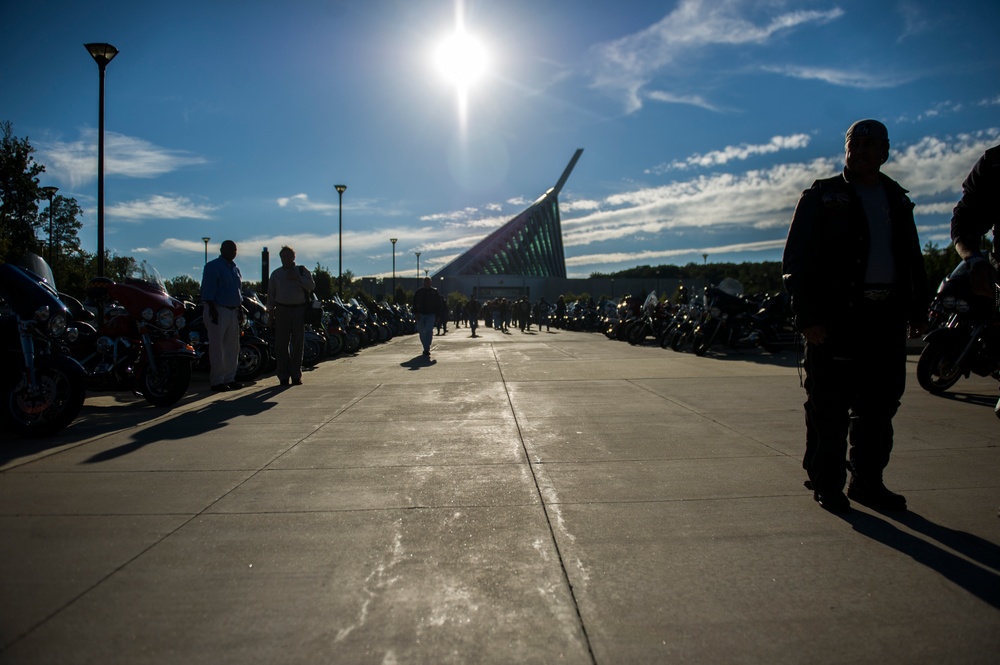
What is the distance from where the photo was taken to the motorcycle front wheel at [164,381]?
6.86 m

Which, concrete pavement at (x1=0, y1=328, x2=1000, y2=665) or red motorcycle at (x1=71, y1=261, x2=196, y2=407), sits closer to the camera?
concrete pavement at (x1=0, y1=328, x2=1000, y2=665)

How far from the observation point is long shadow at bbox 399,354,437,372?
38.0 ft

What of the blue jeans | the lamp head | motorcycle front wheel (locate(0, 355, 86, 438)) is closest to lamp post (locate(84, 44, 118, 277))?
the lamp head

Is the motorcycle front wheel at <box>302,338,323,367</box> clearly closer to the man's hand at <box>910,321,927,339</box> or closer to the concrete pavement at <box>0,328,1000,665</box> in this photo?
the concrete pavement at <box>0,328,1000,665</box>

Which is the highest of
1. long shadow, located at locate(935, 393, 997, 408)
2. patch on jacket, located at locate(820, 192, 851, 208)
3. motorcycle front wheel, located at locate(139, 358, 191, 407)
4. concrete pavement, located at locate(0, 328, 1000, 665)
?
patch on jacket, located at locate(820, 192, 851, 208)

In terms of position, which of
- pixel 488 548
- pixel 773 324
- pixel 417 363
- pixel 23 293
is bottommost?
pixel 488 548

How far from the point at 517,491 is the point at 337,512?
3.15ft

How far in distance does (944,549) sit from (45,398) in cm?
587

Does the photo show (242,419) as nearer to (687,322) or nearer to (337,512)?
(337,512)

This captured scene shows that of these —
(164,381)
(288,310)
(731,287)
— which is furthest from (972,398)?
(164,381)

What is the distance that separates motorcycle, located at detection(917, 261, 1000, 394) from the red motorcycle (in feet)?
25.2

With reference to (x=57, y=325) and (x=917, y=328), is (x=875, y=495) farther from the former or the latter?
(x=57, y=325)

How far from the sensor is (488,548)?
2.85 meters

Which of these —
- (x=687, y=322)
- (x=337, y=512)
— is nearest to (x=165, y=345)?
(x=337, y=512)
